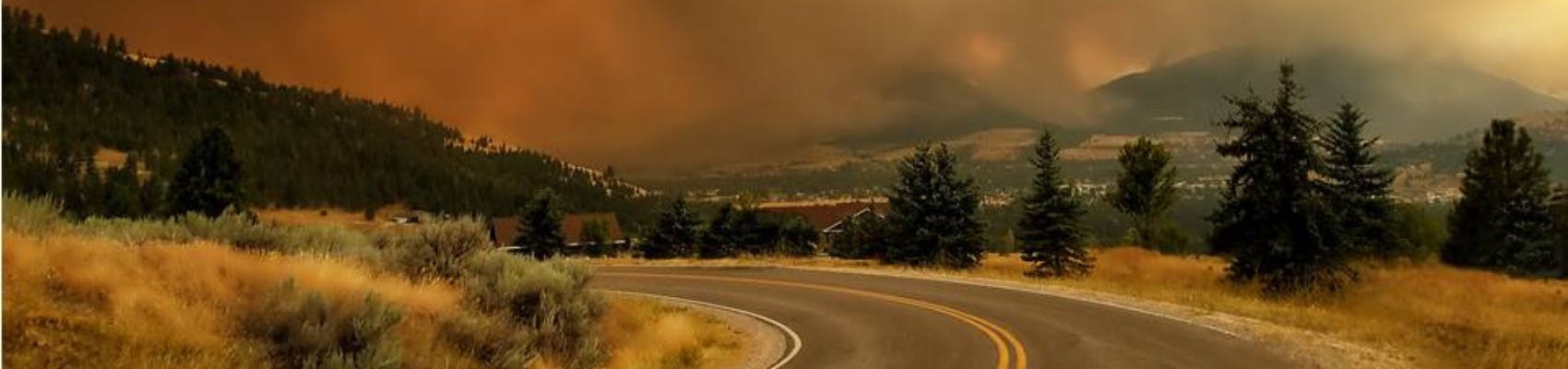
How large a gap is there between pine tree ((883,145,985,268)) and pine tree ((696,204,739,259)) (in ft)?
71.9

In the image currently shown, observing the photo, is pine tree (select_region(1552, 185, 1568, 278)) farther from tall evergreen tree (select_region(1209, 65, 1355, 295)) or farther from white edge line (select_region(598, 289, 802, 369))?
white edge line (select_region(598, 289, 802, 369))

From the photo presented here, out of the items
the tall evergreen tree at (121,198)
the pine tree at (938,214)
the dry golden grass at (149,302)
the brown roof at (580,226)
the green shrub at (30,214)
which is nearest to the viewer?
→ the dry golden grass at (149,302)

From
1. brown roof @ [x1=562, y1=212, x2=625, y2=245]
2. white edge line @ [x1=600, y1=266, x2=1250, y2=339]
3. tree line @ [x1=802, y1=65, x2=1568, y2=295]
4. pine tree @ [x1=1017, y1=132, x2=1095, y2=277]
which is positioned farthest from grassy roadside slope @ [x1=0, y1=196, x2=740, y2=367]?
brown roof @ [x1=562, y1=212, x2=625, y2=245]

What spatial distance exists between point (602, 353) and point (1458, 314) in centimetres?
1949

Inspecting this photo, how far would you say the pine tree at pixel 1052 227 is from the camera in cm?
3662

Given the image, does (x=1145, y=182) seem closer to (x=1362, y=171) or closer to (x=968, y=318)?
(x=1362, y=171)

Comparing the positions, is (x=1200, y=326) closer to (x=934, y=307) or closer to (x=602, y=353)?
(x=934, y=307)

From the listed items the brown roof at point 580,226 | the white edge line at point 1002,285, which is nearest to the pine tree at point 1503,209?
the white edge line at point 1002,285

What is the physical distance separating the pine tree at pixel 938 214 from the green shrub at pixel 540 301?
82.9 feet

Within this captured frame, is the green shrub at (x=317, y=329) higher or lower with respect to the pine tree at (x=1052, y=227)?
lower

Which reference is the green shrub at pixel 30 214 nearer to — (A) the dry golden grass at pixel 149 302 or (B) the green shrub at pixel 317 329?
(A) the dry golden grass at pixel 149 302

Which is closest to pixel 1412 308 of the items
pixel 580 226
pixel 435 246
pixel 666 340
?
pixel 666 340

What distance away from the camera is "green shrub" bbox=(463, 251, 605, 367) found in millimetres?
13875

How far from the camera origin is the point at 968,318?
18969 mm
